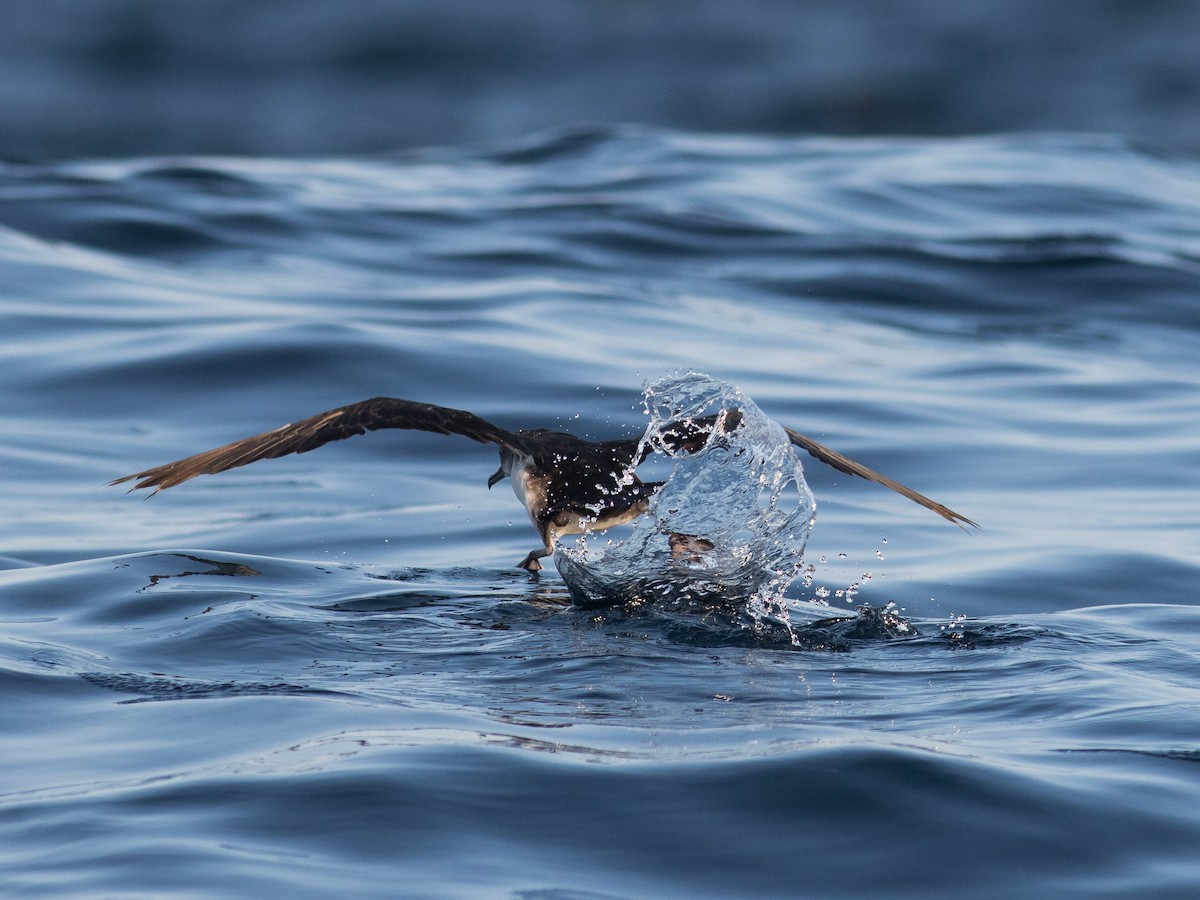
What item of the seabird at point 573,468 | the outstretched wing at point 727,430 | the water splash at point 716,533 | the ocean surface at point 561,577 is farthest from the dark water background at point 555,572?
the outstretched wing at point 727,430

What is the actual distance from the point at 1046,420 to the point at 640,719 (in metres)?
6.32

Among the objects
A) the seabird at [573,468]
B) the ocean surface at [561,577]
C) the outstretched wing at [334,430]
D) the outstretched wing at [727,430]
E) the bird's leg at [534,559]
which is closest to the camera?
the ocean surface at [561,577]

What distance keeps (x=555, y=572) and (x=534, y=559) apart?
256 millimetres

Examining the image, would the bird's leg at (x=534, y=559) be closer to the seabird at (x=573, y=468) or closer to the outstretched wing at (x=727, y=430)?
the seabird at (x=573, y=468)

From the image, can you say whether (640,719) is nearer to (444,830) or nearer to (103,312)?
(444,830)

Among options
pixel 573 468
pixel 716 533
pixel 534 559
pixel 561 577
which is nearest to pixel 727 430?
pixel 716 533

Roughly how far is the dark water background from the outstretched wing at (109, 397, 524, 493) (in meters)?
0.48

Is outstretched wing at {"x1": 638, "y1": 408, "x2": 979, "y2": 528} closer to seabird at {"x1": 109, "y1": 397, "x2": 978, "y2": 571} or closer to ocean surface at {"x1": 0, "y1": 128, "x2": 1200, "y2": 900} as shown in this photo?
seabird at {"x1": 109, "y1": 397, "x2": 978, "y2": 571}

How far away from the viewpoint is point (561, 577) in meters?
6.75

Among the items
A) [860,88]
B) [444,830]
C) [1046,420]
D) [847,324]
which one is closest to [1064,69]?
[860,88]

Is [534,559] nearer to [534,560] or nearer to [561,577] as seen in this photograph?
[534,560]

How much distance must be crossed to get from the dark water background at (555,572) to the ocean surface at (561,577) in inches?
0.9

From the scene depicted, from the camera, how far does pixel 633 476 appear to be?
6754mm

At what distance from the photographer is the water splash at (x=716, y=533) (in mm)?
6262
